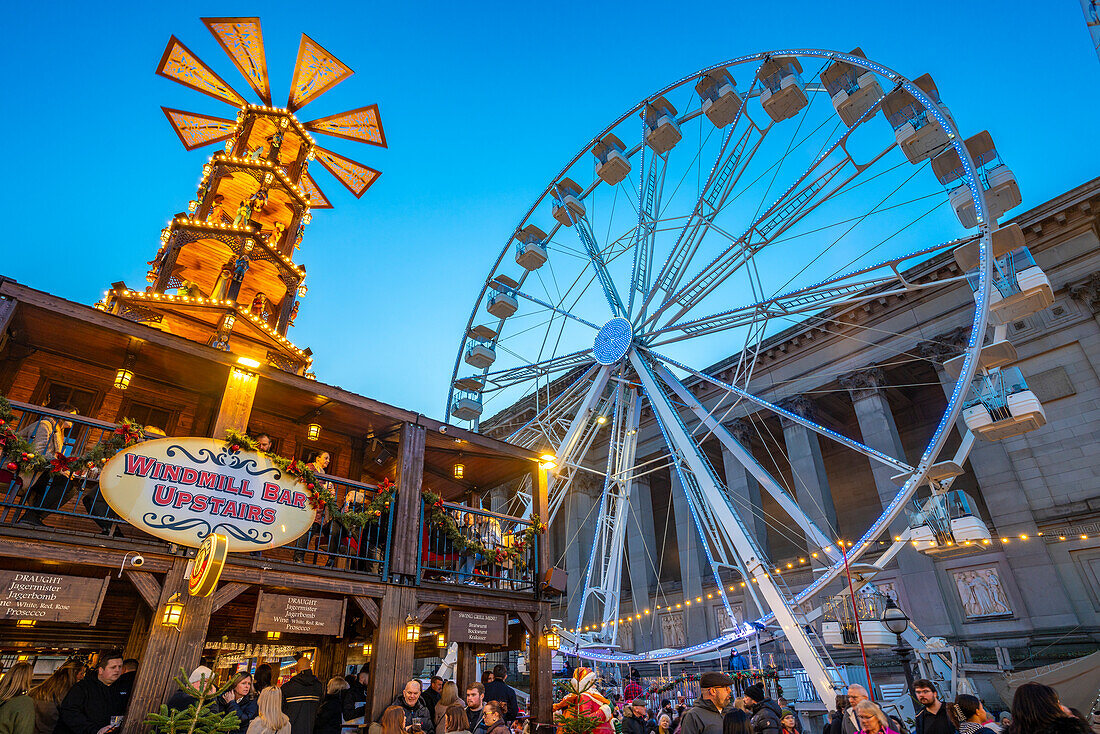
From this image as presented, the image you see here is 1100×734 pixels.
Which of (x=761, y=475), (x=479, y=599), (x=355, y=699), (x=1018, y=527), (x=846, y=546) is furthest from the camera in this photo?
(x=846, y=546)

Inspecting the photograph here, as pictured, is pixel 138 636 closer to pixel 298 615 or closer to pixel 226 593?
pixel 226 593

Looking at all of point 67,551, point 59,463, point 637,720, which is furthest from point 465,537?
point 59,463

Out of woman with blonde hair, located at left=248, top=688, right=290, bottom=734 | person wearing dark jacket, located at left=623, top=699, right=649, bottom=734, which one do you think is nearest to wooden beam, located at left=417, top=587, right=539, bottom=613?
woman with blonde hair, located at left=248, top=688, right=290, bottom=734

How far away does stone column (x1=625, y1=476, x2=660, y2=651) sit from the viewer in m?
29.3

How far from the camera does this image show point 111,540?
812 cm

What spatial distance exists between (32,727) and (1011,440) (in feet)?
85.3

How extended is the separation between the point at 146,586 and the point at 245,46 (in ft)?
52.7

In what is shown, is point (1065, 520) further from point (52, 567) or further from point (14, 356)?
point (14, 356)

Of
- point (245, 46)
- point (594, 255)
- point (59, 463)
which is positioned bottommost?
point (59, 463)

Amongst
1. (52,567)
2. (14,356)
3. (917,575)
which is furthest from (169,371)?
(917,575)

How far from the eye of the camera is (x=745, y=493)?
27.6 m

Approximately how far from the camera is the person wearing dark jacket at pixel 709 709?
5.88 meters

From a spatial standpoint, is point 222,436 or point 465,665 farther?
point 465,665

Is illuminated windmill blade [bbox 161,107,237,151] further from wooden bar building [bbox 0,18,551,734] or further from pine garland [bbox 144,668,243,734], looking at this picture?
pine garland [bbox 144,668,243,734]
